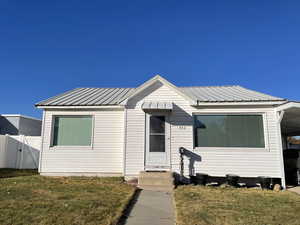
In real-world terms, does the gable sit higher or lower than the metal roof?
higher

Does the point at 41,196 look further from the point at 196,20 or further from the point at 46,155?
the point at 196,20

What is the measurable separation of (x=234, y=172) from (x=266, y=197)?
179 centimetres

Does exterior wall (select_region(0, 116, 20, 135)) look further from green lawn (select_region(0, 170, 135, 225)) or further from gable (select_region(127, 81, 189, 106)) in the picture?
gable (select_region(127, 81, 189, 106))

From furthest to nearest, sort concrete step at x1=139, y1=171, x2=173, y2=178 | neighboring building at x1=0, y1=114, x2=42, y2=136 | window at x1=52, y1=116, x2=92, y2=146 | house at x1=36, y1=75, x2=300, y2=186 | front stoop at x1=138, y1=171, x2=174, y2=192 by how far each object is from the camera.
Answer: neighboring building at x1=0, y1=114, x2=42, y2=136 < window at x1=52, y1=116, x2=92, y2=146 < house at x1=36, y1=75, x2=300, y2=186 < concrete step at x1=139, y1=171, x2=173, y2=178 < front stoop at x1=138, y1=171, x2=174, y2=192

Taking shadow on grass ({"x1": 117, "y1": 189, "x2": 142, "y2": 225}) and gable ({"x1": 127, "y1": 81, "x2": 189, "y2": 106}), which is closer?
shadow on grass ({"x1": 117, "y1": 189, "x2": 142, "y2": 225})

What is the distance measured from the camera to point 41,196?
532cm

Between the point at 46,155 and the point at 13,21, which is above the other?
the point at 13,21

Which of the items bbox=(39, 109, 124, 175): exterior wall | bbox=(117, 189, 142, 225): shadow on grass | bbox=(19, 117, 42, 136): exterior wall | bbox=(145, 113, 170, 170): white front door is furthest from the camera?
bbox=(19, 117, 42, 136): exterior wall

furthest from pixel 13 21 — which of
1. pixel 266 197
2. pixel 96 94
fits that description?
pixel 266 197

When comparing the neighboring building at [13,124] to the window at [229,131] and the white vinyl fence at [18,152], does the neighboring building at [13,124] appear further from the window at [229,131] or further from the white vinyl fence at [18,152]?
the window at [229,131]

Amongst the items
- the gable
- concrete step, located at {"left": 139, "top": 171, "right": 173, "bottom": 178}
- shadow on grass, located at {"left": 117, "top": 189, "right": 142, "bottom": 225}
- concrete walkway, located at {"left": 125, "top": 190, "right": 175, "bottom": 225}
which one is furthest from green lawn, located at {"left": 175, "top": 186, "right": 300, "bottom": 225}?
the gable

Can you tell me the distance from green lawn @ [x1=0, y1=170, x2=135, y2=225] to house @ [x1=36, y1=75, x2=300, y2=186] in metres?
1.65

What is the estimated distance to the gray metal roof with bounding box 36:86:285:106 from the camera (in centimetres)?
832

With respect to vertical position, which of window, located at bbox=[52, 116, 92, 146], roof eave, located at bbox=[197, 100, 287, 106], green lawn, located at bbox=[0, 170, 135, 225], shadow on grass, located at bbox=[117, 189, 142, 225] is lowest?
shadow on grass, located at bbox=[117, 189, 142, 225]
